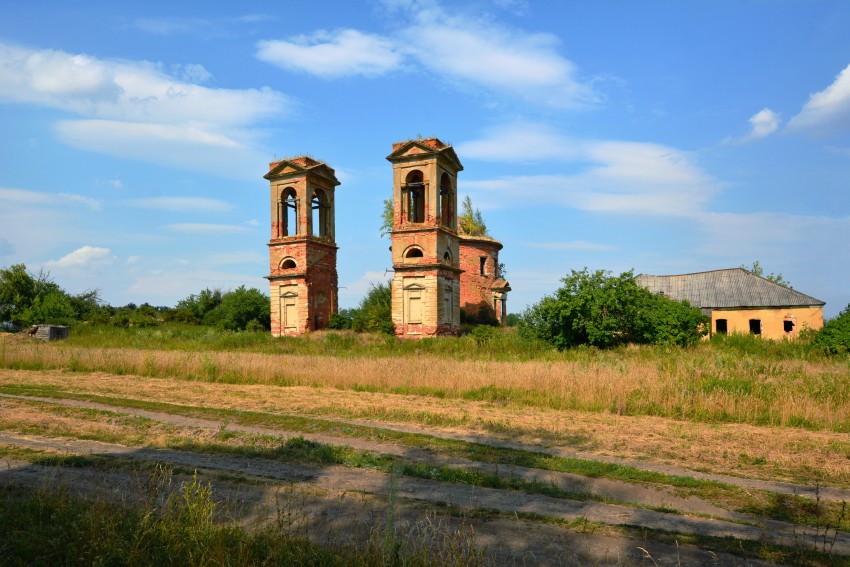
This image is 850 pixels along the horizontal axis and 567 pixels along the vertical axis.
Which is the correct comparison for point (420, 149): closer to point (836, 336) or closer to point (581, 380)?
point (581, 380)

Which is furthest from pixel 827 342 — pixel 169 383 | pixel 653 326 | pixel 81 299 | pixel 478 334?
pixel 81 299

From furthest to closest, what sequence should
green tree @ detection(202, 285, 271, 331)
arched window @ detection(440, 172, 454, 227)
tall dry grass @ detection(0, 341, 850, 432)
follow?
green tree @ detection(202, 285, 271, 331)
arched window @ detection(440, 172, 454, 227)
tall dry grass @ detection(0, 341, 850, 432)

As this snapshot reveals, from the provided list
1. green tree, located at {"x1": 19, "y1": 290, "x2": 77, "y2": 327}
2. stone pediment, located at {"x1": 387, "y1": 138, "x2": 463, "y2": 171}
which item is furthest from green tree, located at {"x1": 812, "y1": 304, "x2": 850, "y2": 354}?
green tree, located at {"x1": 19, "y1": 290, "x2": 77, "y2": 327}

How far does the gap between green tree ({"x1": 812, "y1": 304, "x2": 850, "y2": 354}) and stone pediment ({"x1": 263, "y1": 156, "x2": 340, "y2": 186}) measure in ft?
90.7

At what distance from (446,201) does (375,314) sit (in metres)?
7.75

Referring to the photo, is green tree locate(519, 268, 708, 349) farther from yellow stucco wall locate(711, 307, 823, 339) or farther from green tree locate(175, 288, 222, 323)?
green tree locate(175, 288, 222, 323)

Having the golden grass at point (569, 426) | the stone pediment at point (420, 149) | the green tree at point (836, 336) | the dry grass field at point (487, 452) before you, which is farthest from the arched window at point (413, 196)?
the green tree at point (836, 336)

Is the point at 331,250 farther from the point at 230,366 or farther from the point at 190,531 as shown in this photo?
the point at 190,531

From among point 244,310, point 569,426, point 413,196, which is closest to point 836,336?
point 569,426

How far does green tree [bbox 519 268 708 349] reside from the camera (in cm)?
2459

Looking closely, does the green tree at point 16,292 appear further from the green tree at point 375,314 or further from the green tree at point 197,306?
the green tree at point 375,314

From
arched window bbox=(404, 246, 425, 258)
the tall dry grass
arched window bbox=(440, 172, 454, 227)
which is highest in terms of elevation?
arched window bbox=(440, 172, 454, 227)

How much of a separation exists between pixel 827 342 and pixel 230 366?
23677 mm

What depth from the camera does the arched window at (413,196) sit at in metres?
31.6
